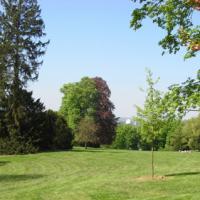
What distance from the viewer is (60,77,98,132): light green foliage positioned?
71688mm

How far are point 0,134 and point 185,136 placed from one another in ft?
111

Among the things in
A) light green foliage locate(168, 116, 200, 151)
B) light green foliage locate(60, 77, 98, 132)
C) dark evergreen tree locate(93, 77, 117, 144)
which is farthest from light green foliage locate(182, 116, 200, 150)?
light green foliage locate(60, 77, 98, 132)

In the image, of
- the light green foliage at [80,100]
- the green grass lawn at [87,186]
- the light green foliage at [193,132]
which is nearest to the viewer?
the green grass lawn at [87,186]

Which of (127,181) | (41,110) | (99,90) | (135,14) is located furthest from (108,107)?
(135,14)

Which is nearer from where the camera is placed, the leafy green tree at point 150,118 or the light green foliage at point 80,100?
the leafy green tree at point 150,118

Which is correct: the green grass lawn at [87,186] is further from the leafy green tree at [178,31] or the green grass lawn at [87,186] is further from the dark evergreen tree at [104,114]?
the dark evergreen tree at [104,114]

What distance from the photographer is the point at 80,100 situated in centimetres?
7369

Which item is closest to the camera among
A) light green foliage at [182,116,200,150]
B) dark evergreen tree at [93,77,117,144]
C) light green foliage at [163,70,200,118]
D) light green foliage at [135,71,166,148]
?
light green foliage at [163,70,200,118]

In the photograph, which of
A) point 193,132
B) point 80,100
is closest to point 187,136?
point 193,132

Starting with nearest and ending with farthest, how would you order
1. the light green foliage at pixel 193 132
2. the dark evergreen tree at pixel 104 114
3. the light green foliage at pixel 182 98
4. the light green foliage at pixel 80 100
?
the light green foliage at pixel 182 98 → the light green foliage at pixel 193 132 → the dark evergreen tree at pixel 104 114 → the light green foliage at pixel 80 100

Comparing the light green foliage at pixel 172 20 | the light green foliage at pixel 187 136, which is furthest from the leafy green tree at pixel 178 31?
the light green foliage at pixel 187 136

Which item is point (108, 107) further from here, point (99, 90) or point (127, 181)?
point (127, 181)

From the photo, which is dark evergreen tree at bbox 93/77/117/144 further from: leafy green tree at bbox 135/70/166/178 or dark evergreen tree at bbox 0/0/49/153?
leafy green tree at bbox 135/70/166/178

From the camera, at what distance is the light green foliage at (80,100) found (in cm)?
7169
